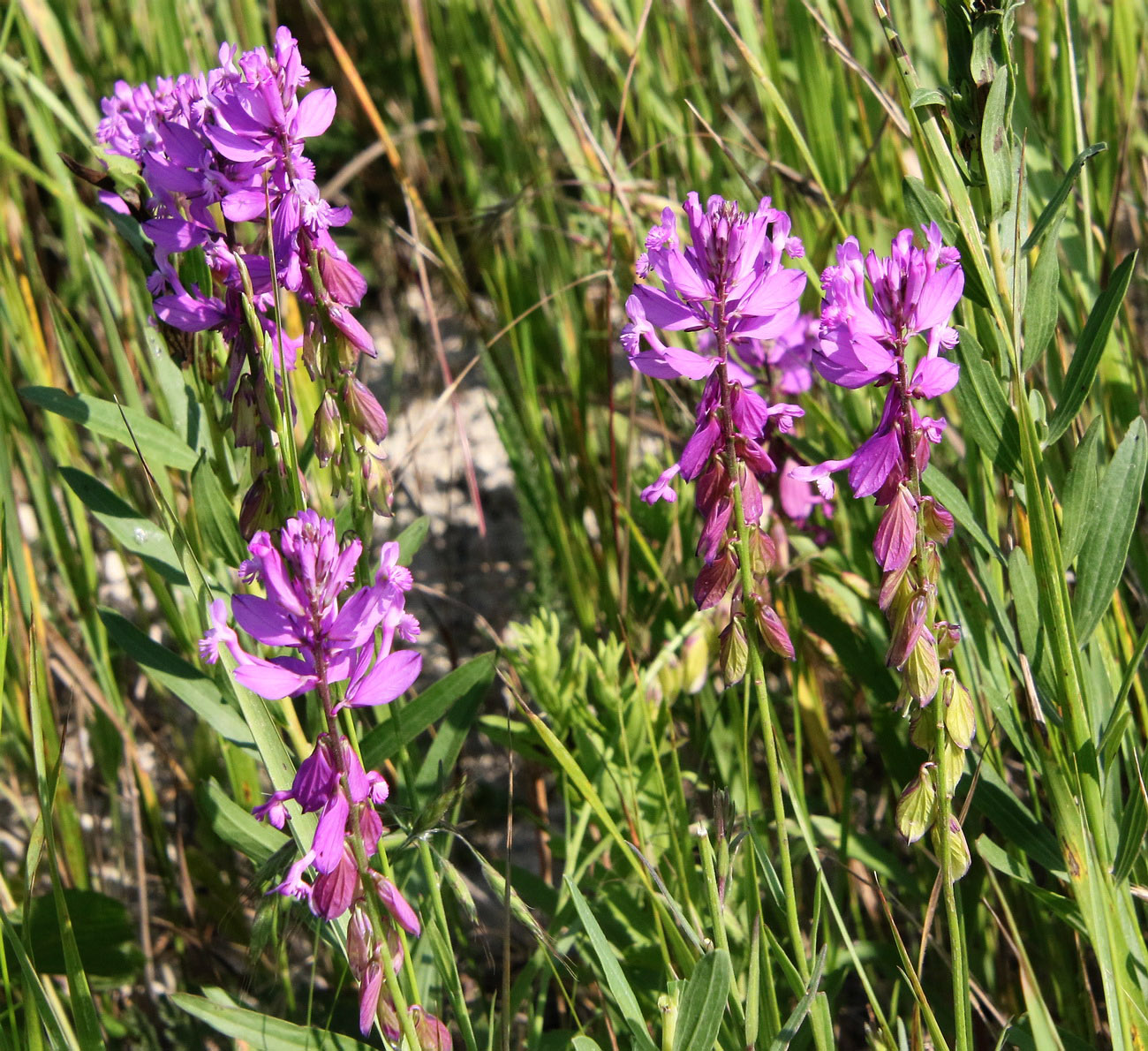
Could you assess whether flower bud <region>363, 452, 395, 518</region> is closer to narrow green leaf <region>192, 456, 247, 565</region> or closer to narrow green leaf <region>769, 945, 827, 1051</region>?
narrow green leaf <region>192, 456, 247, 565</region>

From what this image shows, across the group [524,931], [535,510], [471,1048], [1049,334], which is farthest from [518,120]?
[471,1048]

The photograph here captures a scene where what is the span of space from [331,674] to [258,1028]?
53cm

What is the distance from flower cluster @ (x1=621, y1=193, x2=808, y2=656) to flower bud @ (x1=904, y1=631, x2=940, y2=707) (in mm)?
114

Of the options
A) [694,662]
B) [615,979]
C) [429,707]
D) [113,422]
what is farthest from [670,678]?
[113,422]

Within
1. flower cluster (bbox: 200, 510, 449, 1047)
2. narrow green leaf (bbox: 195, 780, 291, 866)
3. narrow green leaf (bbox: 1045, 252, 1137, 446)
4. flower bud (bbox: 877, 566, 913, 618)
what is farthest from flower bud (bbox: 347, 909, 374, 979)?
narrow green leaf (bbox: 1045, 252, 1137, 446)

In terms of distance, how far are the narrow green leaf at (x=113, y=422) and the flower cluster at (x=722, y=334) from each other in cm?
73

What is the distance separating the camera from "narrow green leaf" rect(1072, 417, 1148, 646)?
50.6 inches

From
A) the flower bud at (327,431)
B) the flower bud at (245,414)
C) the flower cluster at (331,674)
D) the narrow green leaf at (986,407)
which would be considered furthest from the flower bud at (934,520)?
the flower bud at (245,414)

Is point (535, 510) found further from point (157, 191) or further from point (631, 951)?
point (157, 191)

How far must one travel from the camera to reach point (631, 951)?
160 cm

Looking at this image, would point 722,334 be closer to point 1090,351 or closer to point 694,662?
point 1090,351

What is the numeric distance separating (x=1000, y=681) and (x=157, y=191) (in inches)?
50.3

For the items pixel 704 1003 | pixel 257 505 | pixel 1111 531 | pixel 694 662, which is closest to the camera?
pixel 704 1003

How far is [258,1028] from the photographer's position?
1241mm
